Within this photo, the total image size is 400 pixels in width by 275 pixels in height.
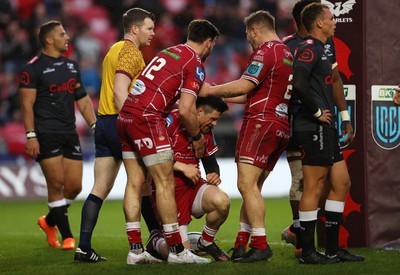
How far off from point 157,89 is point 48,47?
2.52 m

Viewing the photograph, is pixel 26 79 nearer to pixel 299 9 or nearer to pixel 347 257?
pixel 299 9

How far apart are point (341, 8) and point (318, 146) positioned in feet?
5.95

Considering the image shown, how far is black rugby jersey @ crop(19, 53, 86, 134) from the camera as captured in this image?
29.5 ft

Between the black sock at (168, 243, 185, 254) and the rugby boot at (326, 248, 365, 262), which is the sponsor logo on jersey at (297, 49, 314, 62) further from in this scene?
the black sock at (168, 243, 185, 254)

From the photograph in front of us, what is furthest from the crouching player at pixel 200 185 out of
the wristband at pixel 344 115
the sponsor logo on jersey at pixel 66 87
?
the sponsor logo on jersey at pixel 66 87

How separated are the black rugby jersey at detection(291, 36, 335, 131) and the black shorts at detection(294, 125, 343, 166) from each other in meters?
0.05

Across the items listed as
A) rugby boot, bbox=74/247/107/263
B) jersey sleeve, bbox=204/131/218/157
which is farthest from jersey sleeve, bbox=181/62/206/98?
rugby boot, bbox=74/247/107/263

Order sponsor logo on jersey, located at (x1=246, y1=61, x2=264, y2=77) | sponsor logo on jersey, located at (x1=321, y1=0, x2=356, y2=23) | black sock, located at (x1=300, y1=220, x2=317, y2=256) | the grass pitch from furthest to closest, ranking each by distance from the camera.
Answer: sponsor logo on jersey, located at (x1=321, y1=0, x2=356, y2=23) → sponsor logo on jersey, located at (x1=246, y1=61, x2=264, y2=77) → black sock, located at (x1=300, y1=220, x2=317, y2=256) → the grass pitch

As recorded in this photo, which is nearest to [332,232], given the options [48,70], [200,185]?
[200,185]

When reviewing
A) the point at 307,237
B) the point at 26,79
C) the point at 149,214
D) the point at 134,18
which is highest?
the point at 134,18

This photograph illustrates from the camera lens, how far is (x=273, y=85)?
23.6ft

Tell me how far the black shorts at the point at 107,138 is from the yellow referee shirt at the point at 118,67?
0.23ft

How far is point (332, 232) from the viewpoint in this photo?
714cm

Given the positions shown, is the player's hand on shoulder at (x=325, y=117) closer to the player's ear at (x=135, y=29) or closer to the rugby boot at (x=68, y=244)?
the player's ear at (x=135, y=29)
